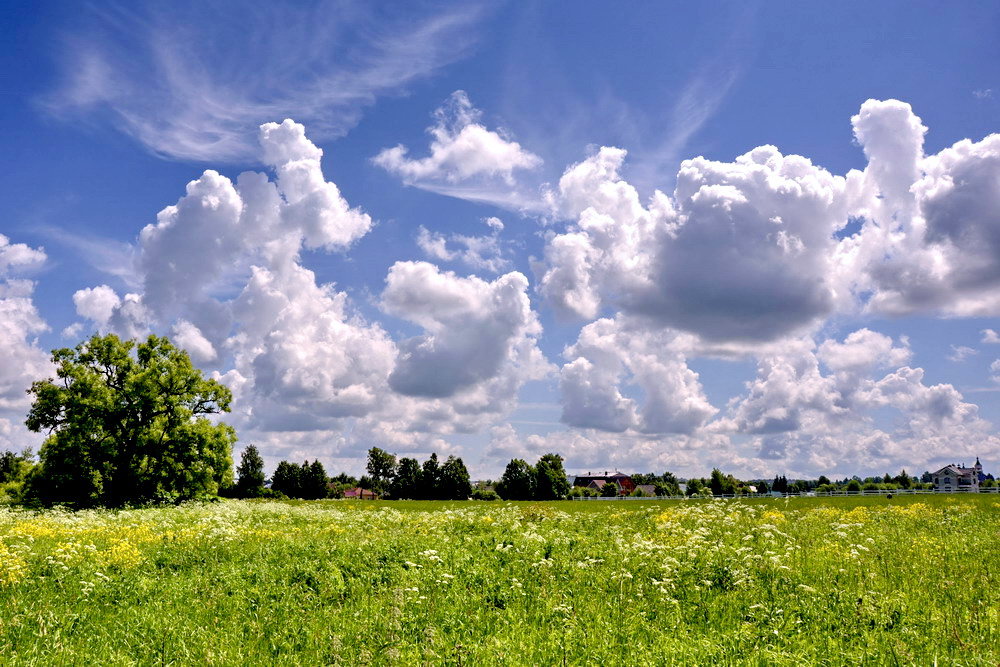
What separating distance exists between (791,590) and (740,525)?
23.3ft

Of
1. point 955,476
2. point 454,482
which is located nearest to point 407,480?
point 454,482

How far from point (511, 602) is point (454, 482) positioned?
347ft

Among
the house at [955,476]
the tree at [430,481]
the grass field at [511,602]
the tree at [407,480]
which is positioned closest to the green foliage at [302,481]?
the tree at [407,480]

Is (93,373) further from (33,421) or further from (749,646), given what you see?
(749,646)

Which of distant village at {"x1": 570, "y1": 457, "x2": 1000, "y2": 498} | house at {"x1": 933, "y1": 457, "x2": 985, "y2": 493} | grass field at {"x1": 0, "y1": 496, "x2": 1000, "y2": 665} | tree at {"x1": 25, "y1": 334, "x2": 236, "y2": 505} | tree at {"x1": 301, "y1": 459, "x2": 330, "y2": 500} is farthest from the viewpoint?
house at {"x1": 933, "y1": 457, "x2": 985, "y2": 493}

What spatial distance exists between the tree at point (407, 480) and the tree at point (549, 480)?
23321 mm

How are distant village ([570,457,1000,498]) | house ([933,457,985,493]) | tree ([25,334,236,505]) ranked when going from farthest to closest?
house ([933,457,985,493]), distant village ([570,457,1000,498]), tree ([25,334,236,505])

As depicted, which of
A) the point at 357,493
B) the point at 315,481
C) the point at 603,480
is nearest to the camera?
the point at 315,481

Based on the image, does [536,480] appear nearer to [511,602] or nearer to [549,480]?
[549,480]

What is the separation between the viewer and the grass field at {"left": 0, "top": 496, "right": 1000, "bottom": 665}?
7.90 meters

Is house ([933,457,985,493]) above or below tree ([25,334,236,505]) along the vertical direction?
below

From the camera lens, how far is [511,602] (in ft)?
31.8

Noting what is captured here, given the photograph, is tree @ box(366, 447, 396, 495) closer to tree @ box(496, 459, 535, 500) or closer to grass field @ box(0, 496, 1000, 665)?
tree @ box(496, 459, 535, 500)

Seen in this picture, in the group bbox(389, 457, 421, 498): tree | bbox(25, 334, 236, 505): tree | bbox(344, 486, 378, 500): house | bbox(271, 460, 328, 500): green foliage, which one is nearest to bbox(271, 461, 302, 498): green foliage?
bbox(271, 460, 328, 500): green foliage
